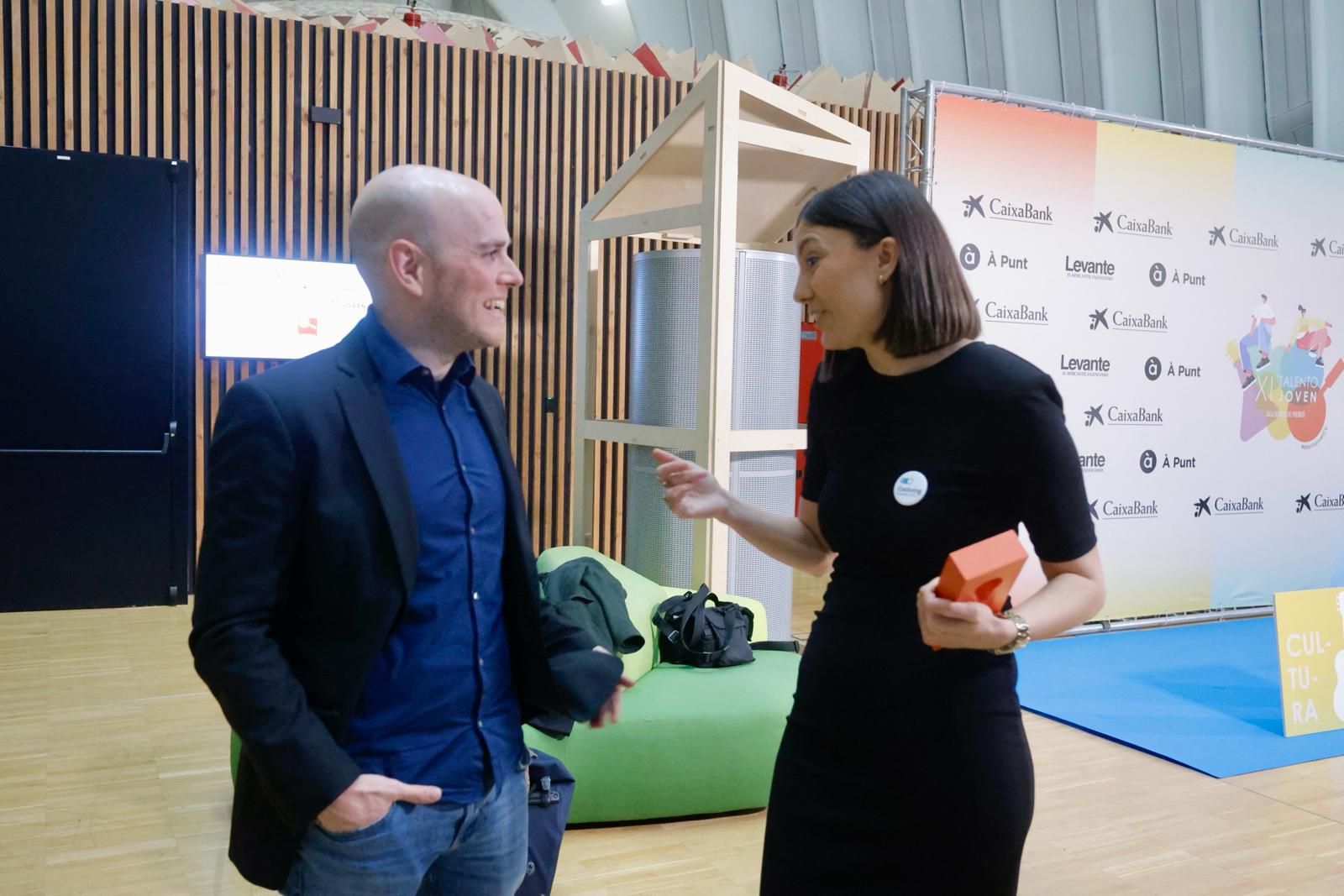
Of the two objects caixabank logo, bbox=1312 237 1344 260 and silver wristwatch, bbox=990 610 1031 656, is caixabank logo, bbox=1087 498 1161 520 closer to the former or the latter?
caixabank logo, bbox=1312 237 1344 260

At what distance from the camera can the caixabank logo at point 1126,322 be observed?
19.6 feet

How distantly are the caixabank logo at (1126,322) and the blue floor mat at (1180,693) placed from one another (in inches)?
66.7

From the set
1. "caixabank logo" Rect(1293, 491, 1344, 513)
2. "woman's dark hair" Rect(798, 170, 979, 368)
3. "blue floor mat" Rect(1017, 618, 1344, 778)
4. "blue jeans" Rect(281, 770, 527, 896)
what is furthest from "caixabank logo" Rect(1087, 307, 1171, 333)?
"blue jeans" Rect(281, 770, 527, 896)

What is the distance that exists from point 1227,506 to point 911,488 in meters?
5.81

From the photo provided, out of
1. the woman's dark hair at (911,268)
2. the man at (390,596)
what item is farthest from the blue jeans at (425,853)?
the woman's dark hair at (911,268)

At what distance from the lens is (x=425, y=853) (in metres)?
1.36

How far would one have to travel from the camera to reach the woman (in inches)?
57.2

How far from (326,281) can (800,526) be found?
229 inches

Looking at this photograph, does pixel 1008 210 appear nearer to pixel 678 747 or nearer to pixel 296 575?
pixel 678 747

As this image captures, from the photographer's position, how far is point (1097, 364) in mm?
5988

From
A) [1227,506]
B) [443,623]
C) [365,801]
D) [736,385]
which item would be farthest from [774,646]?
[1227,506]

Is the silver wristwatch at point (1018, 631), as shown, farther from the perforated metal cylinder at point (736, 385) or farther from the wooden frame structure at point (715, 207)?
the perforated metal cylinder at point (736, 385)

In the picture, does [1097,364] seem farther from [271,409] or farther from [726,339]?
[271,409]

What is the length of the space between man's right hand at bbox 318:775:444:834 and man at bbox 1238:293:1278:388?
638 cm
